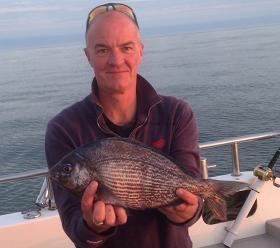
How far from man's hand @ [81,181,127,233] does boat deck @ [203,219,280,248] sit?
10.8ft

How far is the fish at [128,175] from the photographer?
2387 millimetres

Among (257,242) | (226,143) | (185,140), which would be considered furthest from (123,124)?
(257,242)

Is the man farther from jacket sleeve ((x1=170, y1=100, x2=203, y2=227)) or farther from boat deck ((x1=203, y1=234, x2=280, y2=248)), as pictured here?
boat deck ((x1=203, y1=234, x2=280, y2=248))

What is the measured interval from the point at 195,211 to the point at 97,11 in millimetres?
1310

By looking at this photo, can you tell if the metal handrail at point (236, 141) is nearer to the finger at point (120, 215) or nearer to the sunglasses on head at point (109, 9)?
the sunglasses on head at point (109, 9)

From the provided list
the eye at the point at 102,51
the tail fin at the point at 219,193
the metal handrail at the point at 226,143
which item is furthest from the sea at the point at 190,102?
the eye at the point at 102,51

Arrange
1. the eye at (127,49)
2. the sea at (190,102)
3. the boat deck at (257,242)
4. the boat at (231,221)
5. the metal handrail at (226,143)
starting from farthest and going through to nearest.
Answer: the sea at (190,102) → the boat deck at (257,242) → the boat at (231,221) → the metal handrail at (226,143) → the eye at (127,49)

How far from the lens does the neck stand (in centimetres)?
277

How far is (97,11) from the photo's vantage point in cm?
273

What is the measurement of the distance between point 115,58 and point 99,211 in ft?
2.83

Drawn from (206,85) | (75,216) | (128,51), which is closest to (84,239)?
(75,216)

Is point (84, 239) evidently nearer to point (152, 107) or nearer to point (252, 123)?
point (152, 107)

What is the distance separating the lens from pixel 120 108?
109 inches

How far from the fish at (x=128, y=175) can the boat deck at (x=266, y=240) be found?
306 centimetres
